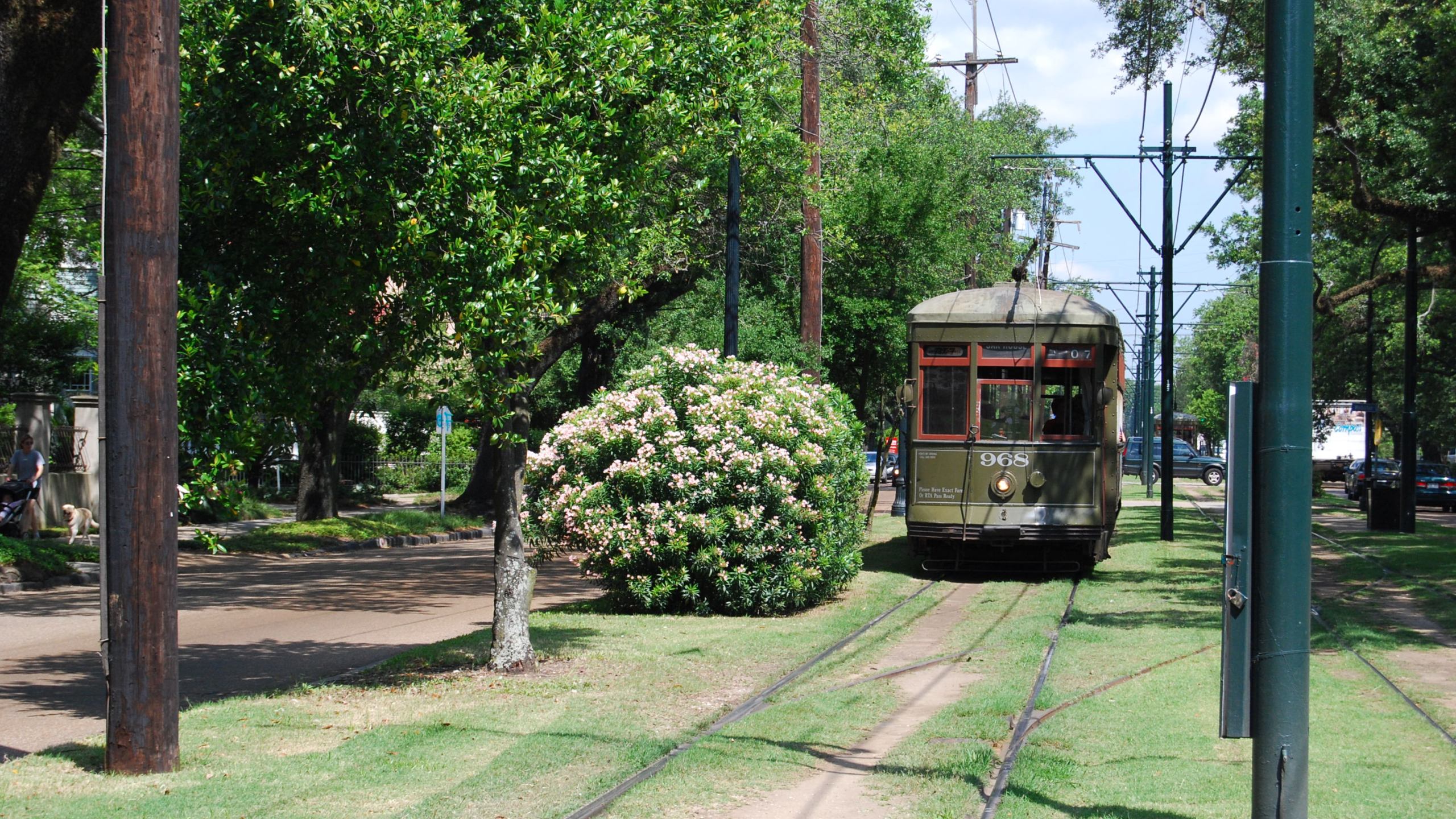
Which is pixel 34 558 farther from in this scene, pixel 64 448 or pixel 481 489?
pixel 481 489

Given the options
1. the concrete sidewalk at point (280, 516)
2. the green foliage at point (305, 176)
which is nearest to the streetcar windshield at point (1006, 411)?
the green foliage at point (305, 176)

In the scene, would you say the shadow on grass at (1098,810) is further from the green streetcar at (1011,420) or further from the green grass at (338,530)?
the green grass at (338,530)

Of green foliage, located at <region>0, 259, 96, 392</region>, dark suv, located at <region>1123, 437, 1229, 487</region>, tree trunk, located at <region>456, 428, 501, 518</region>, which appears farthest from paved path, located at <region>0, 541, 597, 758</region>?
dark suv, located at <region>1123, 437, 1229, 487</region>

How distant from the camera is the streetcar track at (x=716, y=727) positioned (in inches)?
244

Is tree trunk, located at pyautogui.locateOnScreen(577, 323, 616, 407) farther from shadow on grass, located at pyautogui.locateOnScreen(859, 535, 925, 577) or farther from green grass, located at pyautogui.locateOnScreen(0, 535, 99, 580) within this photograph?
green grass, located at pyautogui.locateOnScreen(0, 535, 99, 580)

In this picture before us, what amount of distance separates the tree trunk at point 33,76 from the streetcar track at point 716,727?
5.78 metres

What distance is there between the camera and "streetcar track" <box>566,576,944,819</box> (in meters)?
6.20

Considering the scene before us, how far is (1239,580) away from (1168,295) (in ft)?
68.8

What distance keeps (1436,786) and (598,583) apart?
393 inches

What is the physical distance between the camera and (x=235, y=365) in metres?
7.99

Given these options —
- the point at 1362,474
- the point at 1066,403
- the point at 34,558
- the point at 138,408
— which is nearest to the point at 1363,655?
the point at 1066,403

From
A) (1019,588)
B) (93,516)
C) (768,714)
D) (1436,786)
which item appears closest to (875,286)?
(1019,588)

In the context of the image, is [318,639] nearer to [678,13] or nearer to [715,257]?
[678,13]

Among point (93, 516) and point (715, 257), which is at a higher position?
point (715, 257)
